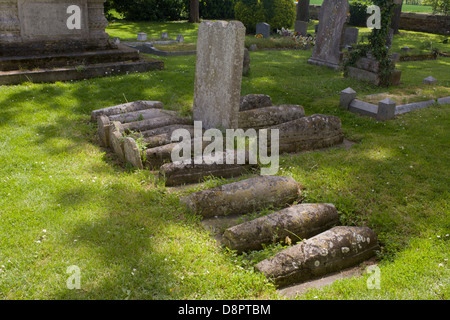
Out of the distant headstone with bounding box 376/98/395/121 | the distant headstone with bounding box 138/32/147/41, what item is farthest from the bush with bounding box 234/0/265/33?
the distant headstone with bounding box 376/98/395/121

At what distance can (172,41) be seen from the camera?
55.9 ft

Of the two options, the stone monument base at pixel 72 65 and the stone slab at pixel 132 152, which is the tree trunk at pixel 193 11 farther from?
the stone slab at pixel 132 152

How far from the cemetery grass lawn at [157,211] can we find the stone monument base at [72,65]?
94 cm

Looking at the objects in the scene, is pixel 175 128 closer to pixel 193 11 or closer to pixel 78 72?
pixel 78 72

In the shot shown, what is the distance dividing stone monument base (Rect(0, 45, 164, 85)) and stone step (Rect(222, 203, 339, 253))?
305 inches

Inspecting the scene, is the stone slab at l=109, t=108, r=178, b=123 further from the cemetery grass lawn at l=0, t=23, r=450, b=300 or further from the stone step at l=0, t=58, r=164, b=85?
the stone step at l=0, t=58, r=164, b=85

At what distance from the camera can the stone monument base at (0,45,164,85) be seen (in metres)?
9.70

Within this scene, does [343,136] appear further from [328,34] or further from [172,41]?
[172,41]

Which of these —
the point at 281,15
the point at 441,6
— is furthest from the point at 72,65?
the point at 441,6

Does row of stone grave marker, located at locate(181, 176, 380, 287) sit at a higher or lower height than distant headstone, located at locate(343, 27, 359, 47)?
lower

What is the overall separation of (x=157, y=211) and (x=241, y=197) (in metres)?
1.09

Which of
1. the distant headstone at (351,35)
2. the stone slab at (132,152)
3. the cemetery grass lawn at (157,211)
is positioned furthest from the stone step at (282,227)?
the distant headstone at (351,35)
